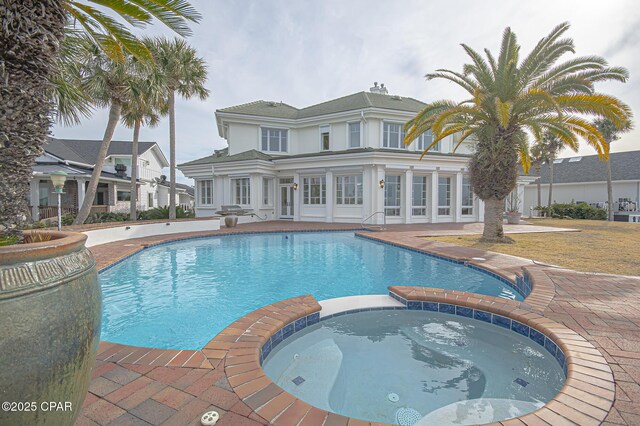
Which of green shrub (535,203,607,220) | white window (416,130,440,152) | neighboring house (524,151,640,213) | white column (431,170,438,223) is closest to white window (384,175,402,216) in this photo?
white column (431,170,438,223)

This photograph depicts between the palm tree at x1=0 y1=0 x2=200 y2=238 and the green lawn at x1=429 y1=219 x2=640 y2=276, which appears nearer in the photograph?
the palm tree at x1=0 y1=0 x2=200 y2=238

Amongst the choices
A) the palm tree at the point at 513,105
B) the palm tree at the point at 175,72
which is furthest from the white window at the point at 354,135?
the palm tree at the point at 175,72

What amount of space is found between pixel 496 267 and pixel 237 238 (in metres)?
11.2

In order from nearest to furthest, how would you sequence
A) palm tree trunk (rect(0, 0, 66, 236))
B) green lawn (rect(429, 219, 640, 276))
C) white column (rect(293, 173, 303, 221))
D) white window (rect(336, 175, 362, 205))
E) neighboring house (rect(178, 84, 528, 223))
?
palm tree trunk (rect(0, 0, 66, 236))
green lawn (rect(429, 219, 640, 276))
neighboring house (rect(178, 84, 528, 223))
white window (rect(336, 175, 362, 205))
white column (rect(293, 173, 303, 221))

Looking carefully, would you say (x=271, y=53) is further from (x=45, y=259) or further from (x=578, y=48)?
(x=45, y=259)

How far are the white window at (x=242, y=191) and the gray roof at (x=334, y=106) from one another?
17.4 feet

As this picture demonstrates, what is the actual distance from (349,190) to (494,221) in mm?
9859

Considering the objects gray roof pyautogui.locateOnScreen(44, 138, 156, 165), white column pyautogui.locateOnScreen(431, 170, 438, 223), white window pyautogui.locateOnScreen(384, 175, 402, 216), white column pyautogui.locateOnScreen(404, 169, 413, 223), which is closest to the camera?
white column pyautogui.locateOnScreen(404, 169, 413, 223)

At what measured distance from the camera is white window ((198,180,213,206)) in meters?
23.0

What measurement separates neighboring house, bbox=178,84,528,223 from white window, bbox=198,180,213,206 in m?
0.08

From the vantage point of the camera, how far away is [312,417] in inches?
89.9

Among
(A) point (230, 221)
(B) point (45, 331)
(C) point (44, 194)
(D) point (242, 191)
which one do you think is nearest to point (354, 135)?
(D) point (242, 191)

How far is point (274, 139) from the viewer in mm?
23781

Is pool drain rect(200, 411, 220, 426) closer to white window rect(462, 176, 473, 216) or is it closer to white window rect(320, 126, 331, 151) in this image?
white window rect(320, 126, 331, 151)
